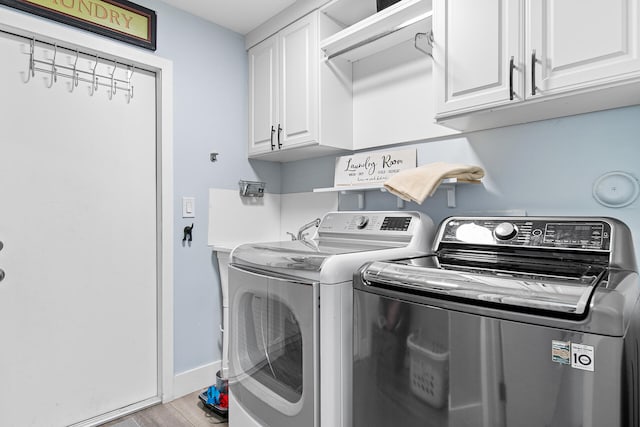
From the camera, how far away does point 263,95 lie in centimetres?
251

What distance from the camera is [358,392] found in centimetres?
122

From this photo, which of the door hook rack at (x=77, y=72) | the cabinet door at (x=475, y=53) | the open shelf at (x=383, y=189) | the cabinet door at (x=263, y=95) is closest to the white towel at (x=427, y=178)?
the open shelf at (x=383, y=189)

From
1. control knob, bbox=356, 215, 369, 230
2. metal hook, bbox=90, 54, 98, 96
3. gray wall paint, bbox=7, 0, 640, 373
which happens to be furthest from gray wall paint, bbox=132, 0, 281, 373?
control knob, bbox=356, 215, 369, 230

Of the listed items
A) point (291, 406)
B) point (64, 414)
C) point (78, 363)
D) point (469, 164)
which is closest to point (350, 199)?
point (469, 164)

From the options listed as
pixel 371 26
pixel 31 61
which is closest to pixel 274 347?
pixel 371 26

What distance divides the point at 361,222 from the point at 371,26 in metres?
1.02

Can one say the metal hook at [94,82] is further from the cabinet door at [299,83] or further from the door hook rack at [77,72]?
the cabinet door at [299,83]

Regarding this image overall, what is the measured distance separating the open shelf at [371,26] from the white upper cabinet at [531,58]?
0.24 metres

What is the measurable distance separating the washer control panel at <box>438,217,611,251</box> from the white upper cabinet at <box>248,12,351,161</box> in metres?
0.96

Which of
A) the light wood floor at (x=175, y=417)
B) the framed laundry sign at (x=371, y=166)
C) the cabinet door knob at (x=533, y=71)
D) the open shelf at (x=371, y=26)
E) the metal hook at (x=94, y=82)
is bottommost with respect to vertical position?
the light wood floor at (x=175, y=417)

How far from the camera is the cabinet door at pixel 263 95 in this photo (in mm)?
2416

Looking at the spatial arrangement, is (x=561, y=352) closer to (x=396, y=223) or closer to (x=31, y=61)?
(x=396, y=223)

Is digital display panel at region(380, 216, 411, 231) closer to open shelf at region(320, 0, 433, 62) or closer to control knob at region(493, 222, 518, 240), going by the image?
control knob at region(493, 222, 518, 240)

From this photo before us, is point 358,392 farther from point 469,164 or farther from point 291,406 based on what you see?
point 469,164
